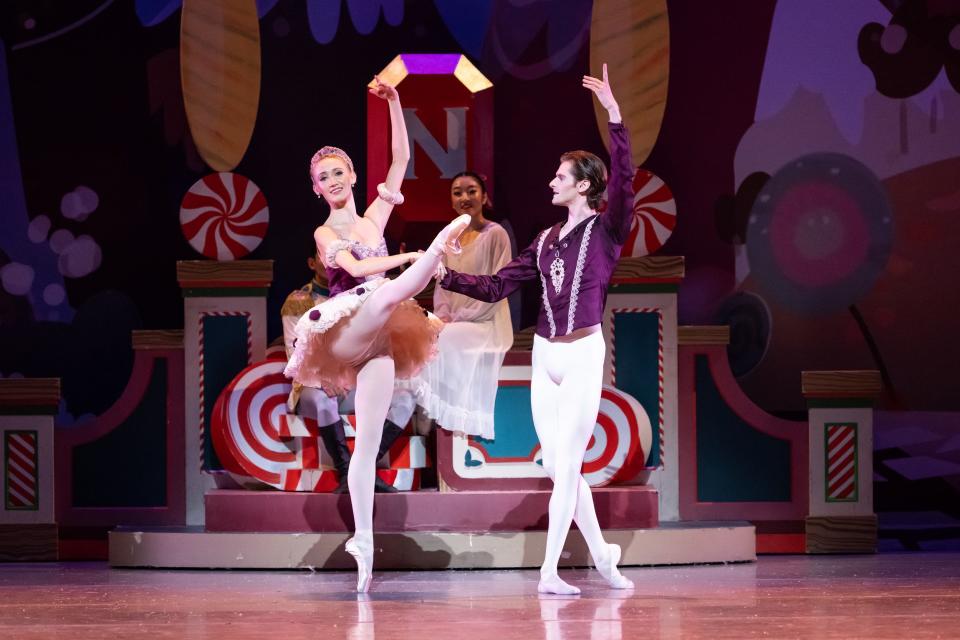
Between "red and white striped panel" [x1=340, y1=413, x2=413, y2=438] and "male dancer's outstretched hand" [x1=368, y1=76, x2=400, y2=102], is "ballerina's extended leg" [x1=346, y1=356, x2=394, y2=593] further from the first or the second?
"red and white striped panel" [x1=340, y1=413, x2=413, y2=438]

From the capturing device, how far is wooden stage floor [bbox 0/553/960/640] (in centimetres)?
393

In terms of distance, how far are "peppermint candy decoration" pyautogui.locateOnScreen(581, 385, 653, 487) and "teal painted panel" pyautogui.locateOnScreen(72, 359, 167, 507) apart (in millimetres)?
2277

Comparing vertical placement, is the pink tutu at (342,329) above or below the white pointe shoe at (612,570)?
above

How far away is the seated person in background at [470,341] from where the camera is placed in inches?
238

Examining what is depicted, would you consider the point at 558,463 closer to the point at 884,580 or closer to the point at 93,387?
the point at 884,580

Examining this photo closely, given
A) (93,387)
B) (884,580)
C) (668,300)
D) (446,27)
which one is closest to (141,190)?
(93,387)

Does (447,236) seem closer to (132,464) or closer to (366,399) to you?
(366,399)

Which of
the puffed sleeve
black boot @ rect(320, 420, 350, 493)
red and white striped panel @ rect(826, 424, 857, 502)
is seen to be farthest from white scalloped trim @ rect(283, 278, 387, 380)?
red and white striped panel @ rect(826, 424, 857, 502)

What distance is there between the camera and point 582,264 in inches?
196

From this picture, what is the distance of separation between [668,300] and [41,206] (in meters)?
3.32

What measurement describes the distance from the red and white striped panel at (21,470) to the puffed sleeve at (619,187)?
3.42 m

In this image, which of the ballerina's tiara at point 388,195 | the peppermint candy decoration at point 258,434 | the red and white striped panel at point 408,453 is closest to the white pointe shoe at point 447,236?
the ballerina's tiara at point 388,195

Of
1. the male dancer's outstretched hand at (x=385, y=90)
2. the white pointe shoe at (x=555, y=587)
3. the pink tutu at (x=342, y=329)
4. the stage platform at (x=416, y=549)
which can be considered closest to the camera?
the white pointe shoe at (x=555, y=587)

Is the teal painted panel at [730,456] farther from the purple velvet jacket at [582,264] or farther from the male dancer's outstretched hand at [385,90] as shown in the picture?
A: the male dancer's outstretched hand at [385,90]
